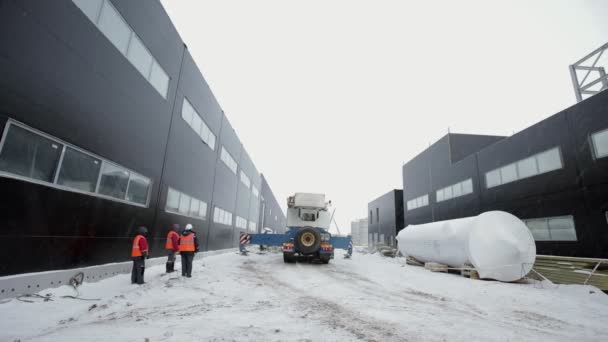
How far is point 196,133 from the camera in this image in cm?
1493

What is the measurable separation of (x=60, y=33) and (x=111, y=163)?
139 inches

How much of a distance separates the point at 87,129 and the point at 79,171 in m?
1.15

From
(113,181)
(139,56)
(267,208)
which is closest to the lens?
(113,181)

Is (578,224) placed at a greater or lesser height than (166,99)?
lesser

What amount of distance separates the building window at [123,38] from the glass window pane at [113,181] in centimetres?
361

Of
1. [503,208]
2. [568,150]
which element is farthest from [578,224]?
[503,208]

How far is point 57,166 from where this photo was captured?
20.1ft

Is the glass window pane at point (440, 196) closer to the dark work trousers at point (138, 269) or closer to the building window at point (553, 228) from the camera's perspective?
the building window at point (553, 228)

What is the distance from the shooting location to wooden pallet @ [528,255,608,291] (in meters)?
8.47

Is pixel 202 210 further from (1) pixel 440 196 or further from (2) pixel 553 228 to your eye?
(1) pixel 440 196

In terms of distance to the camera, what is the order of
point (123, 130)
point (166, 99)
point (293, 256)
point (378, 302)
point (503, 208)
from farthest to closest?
point (503, 208) < point (293, 256) < point (166, 99) < point (123, 130) < point (378, 302)

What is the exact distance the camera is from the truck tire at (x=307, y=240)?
13.5 m

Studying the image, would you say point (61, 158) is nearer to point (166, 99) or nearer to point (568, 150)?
point (166, 99)

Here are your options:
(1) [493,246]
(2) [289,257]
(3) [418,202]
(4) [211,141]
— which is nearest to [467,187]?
(3) [418,202]
